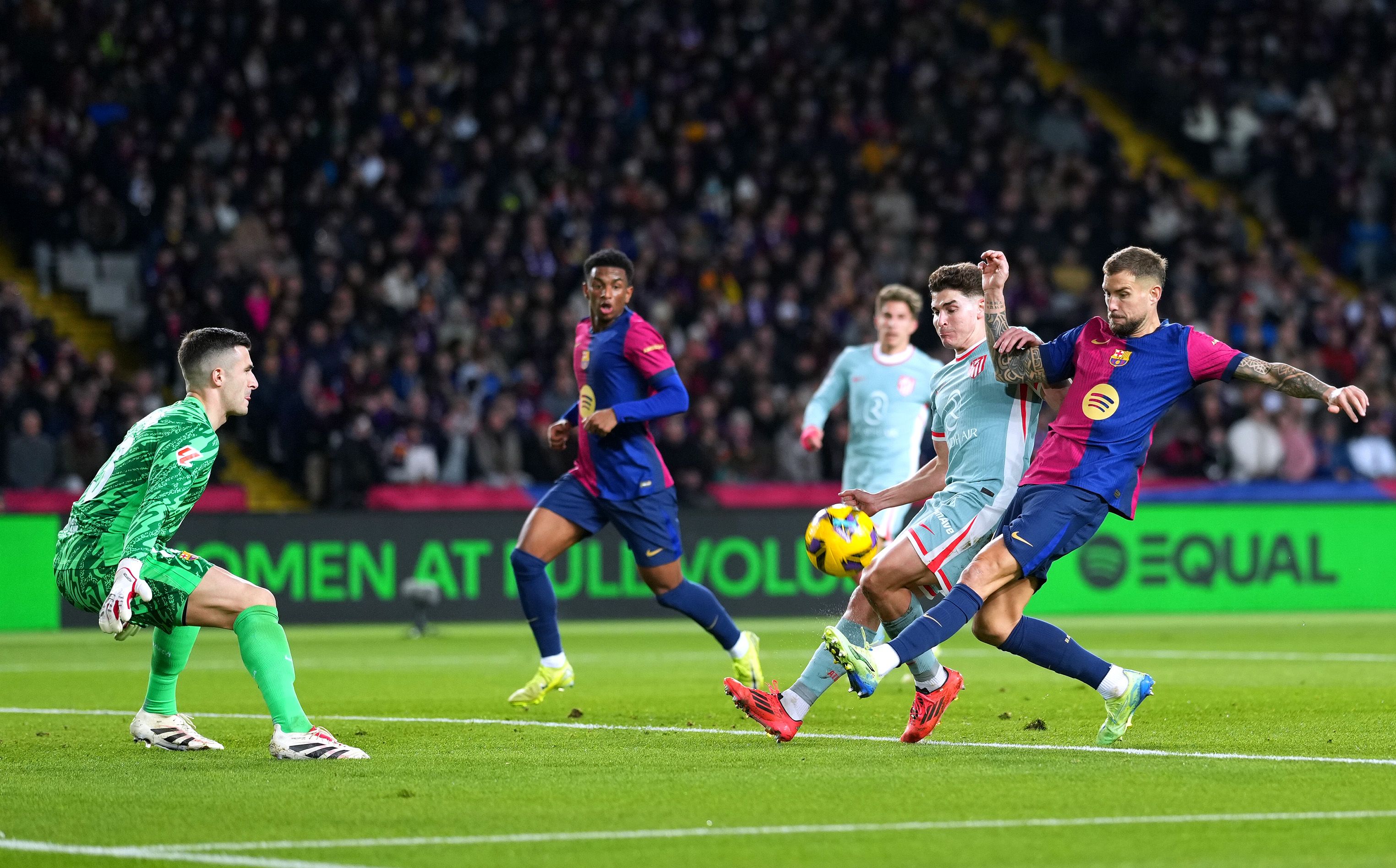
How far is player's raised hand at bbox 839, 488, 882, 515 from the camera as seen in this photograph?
8961 mm

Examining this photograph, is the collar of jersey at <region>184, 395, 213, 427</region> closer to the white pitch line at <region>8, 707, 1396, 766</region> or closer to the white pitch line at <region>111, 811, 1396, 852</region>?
the white pitch line at <region>8, 707, 1396, 766</region>

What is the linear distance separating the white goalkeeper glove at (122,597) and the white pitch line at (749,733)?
253 cm

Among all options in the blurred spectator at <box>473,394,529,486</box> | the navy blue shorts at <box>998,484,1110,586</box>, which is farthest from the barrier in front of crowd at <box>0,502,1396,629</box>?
the navy blue shorts at <box>998,484,1110,586</box>

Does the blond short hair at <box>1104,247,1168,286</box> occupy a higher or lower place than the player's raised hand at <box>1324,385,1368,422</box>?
higher

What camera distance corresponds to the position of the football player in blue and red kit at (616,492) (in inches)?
425

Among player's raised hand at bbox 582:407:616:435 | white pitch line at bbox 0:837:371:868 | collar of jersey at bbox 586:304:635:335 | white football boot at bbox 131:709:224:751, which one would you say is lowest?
white football boot at bbox 131:709:224:751

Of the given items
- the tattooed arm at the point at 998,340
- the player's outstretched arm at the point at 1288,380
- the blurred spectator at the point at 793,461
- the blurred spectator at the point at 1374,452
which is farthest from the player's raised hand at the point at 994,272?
the blurred spectator at the point at 1374,452

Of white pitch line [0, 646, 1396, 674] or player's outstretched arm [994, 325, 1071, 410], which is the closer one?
player's outstretched arm [994, 325, 1071, 410]

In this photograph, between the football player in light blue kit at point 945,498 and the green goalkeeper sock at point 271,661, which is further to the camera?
the football player in light blue kit at point 945,498

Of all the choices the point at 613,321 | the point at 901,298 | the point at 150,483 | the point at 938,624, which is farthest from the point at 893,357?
the point at 150,483

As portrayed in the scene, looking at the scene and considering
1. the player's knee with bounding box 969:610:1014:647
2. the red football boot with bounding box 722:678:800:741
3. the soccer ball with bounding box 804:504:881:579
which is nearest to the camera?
the player's knee with bounding box 969:610:1014:647

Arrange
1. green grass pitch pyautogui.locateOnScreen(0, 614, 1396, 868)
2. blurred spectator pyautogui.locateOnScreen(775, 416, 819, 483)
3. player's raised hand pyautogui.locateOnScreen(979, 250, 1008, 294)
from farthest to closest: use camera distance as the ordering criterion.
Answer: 1. blurred spectator pyautogui.locateOnScreen(775, 416, 819, 483)
2. player's raised hand pyautogui.locateOnScreen(979, 250, 1008, 294)
3. green grass pitch pyautogui.locateOnScreen(0, 614, 1396, 868)

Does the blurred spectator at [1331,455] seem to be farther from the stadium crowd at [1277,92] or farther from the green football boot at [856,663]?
the green football boot at [856,663]

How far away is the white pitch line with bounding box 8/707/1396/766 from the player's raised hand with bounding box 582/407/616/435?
1.62 m
